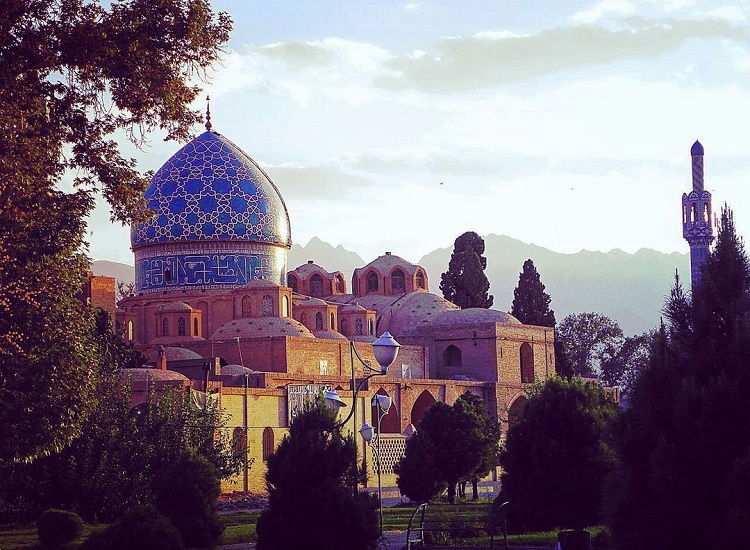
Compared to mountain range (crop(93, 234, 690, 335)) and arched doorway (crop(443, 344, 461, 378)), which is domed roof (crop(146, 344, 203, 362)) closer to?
arched doorway (crop(443, 344, 461, 378))

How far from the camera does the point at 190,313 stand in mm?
40094

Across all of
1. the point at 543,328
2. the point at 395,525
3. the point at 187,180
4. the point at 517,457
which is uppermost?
the point at 187,180

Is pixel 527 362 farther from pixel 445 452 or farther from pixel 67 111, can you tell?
pixel 67 111

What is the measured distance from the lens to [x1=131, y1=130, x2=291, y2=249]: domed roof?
42.1 m

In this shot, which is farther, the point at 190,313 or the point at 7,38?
the point at 190,313

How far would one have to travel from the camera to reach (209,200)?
42.3m

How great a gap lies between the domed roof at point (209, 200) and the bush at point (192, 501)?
2696cm

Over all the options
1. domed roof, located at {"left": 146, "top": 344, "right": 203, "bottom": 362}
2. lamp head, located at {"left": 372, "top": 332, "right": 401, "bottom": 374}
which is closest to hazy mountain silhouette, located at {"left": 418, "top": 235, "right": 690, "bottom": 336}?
domed roof, located at {"left": 146, "top": 344, "right": 203, "bottom": 362}

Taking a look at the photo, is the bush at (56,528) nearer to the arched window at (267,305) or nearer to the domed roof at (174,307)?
the arched window at (267,305)

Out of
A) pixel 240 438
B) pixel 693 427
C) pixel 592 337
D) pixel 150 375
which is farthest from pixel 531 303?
pixel 693 427

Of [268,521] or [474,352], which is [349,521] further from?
[474,352]

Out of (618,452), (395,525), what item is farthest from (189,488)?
(618,452)

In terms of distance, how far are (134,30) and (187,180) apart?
31439 millimetres

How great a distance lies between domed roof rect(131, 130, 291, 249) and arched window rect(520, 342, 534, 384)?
10110 millimetres
